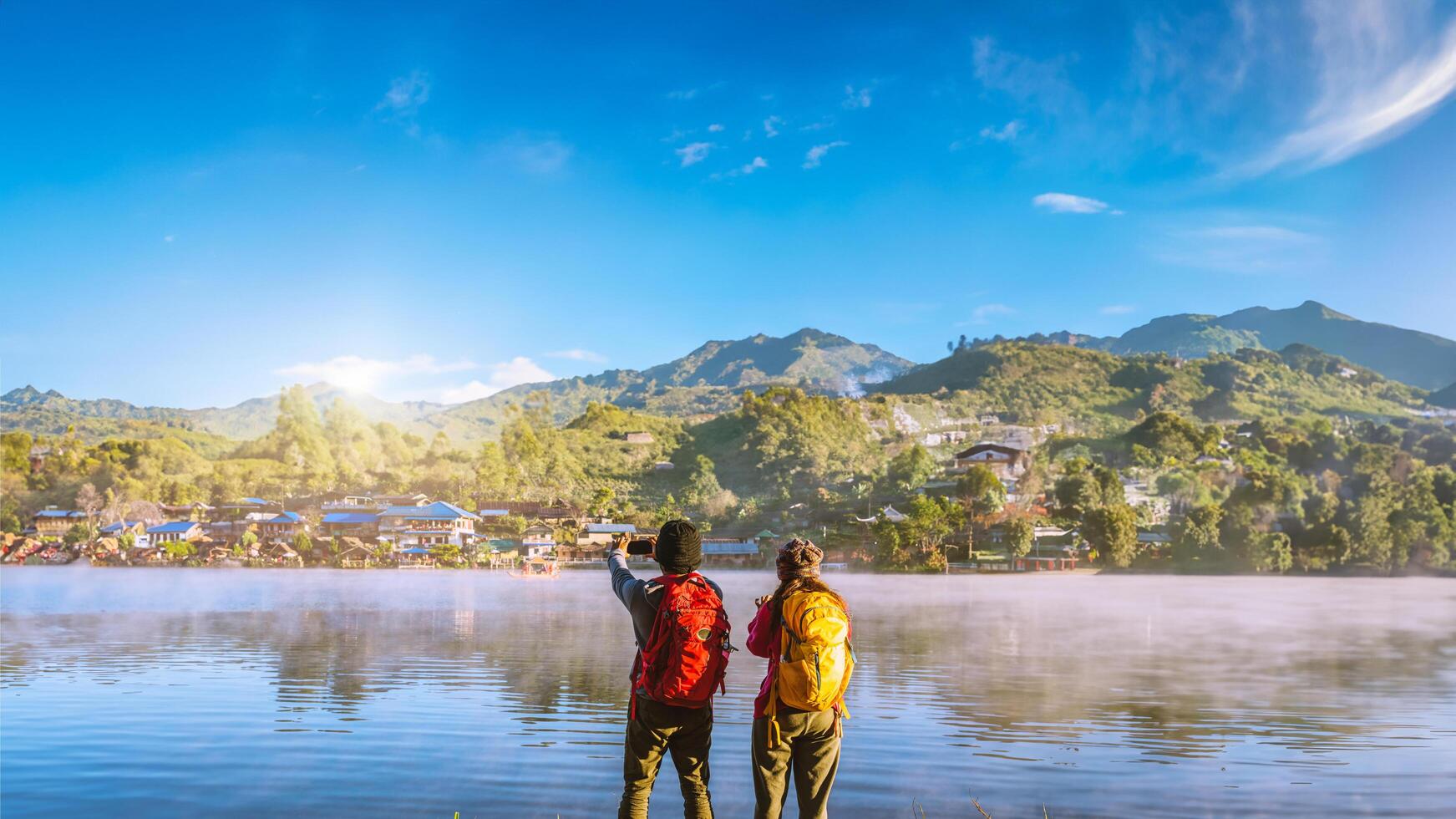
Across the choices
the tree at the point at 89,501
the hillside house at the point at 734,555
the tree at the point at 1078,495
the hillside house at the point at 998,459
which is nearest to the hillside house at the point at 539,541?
the hillside house at the point at 734,555

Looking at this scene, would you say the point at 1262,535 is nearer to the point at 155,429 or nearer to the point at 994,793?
the point at 994,793

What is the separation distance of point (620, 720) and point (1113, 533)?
54.5 metres

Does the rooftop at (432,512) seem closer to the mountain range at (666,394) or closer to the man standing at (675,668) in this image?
the mountain range at (666,394)

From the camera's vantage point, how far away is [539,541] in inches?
2714

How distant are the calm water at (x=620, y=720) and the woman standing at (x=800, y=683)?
2412mm

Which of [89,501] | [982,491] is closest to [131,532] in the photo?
[89,501]

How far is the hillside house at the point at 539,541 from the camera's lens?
67.9 meters

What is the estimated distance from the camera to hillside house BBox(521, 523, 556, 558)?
67.9m

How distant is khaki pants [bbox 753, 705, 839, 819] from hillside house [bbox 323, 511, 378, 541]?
7514cm

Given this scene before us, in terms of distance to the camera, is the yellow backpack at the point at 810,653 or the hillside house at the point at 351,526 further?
the hillside house at the point at 351,526

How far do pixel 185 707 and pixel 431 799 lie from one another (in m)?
4.84

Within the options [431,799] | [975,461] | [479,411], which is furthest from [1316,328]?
[431,799]

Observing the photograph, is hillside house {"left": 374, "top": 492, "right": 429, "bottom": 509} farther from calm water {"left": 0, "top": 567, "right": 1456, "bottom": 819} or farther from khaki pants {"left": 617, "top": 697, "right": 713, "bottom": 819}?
khaki pants {"left": 617, "top": 697, "right": 713, "bottom": 819}

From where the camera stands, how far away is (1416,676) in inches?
539
